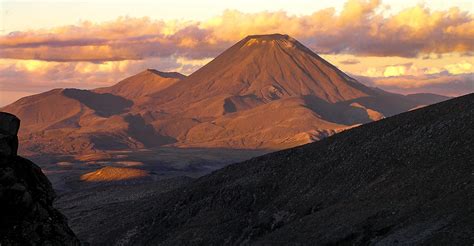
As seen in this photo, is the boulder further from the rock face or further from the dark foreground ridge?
the dark foreground ridge

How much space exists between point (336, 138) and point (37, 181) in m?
58.1

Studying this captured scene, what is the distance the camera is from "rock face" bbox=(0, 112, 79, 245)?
3300cm

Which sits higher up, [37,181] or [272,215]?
[37,181]

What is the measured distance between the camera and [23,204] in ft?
112

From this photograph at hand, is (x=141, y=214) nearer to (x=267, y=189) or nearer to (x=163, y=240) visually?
(x=163, y=240)

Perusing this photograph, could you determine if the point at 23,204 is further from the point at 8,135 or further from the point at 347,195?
the point at 347,195

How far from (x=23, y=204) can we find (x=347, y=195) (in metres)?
41.0

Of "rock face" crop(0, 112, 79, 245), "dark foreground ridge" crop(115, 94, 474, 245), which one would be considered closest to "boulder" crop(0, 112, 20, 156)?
"rock face" crop(0, 112, 79, 245)

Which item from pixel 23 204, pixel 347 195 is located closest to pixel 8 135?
pixel 23 204

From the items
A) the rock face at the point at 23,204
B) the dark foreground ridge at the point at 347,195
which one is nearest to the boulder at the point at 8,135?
the rock face at the point at 23,204

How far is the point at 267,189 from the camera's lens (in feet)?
272

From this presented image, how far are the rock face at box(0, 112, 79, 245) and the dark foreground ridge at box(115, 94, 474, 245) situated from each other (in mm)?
25183

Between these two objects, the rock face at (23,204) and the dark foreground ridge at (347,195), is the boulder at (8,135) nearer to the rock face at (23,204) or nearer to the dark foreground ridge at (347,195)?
the rock face at (23,204)

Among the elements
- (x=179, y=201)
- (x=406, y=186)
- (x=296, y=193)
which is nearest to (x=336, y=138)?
(x=296, y=193)
